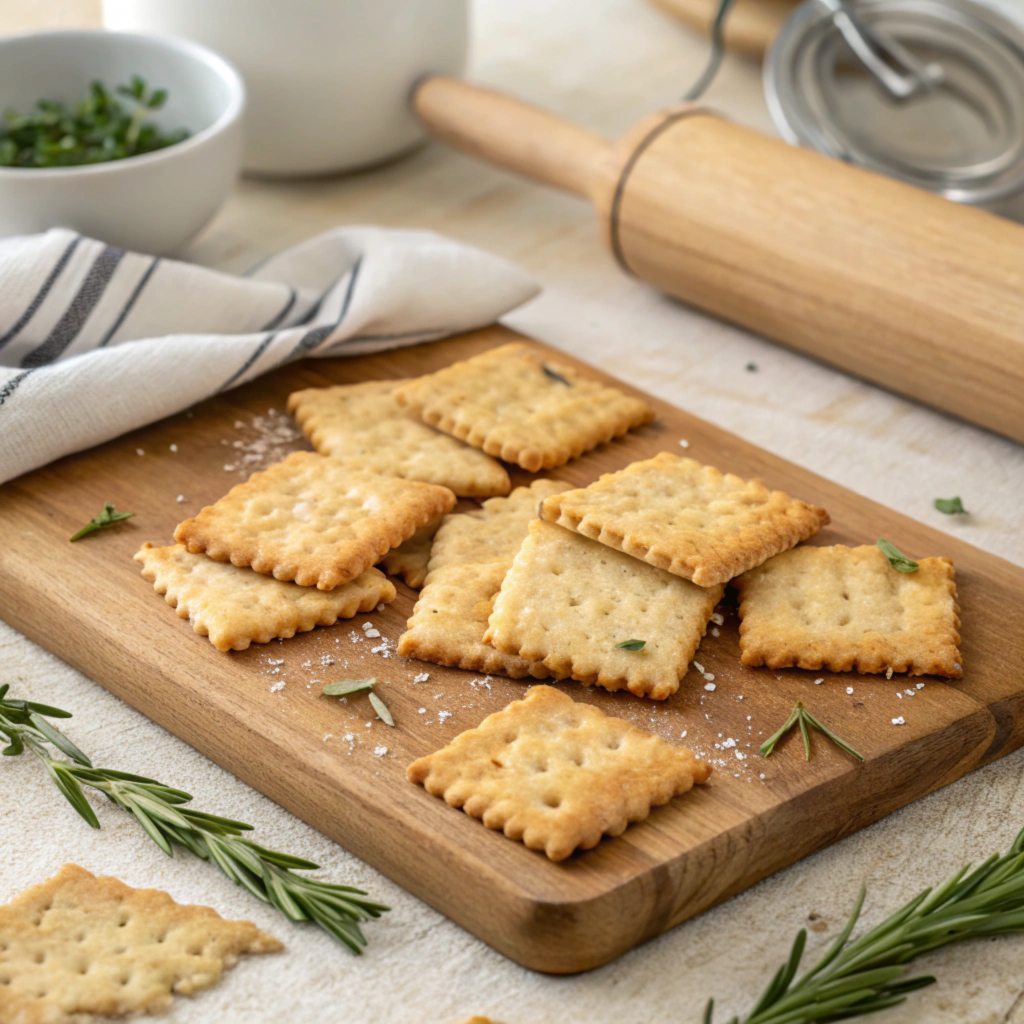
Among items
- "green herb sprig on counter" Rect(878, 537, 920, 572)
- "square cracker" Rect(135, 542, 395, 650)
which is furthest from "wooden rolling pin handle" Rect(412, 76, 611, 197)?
"square cracker" Rect(135, 542, 395, 650)

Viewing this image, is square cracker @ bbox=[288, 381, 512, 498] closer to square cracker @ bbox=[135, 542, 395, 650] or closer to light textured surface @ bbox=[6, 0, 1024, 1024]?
square cracker @ bbox=[135, 542, 395, 650]

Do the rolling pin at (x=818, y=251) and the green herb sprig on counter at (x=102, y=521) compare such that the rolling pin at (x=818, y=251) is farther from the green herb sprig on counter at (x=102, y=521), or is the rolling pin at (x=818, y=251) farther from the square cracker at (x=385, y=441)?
the green herb sprig on counter at (x=102, y=521)

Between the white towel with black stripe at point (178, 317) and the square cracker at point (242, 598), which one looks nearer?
the square cracker at point (242, 598)

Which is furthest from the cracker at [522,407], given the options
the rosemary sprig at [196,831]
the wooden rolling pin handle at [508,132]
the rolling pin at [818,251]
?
the rosemary sprig at [196,831]

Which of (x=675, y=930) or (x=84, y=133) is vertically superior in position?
(x=84, y=133)

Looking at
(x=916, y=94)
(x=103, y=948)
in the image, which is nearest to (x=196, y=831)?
(x=103, y=948)

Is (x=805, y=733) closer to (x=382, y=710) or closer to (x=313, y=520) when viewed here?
(x=382, y=710)
